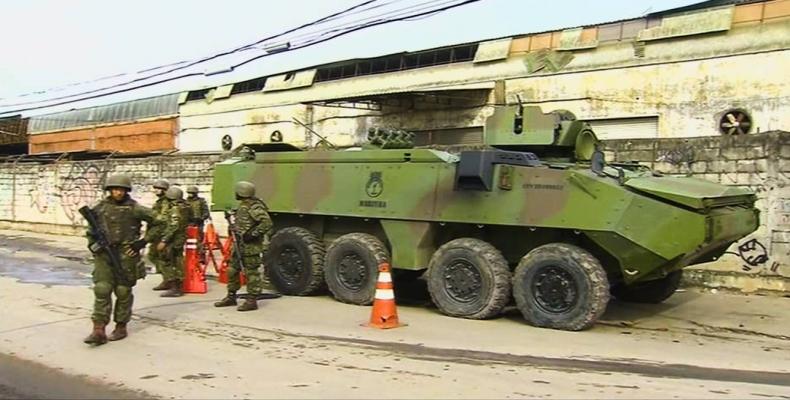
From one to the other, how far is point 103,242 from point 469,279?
3972 millimetres

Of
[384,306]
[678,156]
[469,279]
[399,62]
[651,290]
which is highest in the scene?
[399,62]

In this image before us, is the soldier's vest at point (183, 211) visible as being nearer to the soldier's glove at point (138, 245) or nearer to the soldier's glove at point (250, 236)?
the soldier's glove at point (250, 236)

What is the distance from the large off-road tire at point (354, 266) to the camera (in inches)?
388

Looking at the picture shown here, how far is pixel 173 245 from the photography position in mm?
11211

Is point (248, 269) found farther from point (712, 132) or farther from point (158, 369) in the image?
point (712, 132)

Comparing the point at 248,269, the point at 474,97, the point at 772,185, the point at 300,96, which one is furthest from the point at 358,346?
the point at 300,96

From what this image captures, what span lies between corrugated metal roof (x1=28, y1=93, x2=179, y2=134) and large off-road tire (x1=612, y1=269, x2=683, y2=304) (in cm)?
2828

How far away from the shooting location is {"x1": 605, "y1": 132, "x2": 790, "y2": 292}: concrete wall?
1068cm

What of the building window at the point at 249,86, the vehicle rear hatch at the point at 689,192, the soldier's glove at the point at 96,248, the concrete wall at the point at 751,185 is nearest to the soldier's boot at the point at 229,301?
the soldier's glove at the point at 96,248

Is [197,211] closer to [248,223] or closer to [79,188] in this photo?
[248,223]

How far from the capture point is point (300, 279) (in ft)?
35.2

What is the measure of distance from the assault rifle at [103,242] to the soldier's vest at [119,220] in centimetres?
5

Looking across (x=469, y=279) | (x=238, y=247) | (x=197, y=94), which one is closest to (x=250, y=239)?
(x=238, y=247)

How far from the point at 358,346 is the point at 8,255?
12717mm
